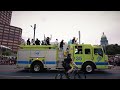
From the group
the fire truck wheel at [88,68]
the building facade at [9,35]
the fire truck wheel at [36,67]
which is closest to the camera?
the fire truck wheel at [88,68]

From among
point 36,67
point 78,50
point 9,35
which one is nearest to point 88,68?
point 78,50

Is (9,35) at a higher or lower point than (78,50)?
higher

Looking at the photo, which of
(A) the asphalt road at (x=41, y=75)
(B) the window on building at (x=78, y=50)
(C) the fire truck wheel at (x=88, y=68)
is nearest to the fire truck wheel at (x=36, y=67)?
(A) the asphalt road at (x=41, y=75)

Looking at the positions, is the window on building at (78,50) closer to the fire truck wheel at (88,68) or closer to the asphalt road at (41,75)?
the fire truck wheel at (88,68)

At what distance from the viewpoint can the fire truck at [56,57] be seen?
14.7 meters

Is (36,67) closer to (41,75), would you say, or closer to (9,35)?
(41,75)

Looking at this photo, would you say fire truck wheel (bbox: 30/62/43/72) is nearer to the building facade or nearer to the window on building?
the window on building

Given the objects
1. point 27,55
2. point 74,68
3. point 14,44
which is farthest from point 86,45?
point 14,44

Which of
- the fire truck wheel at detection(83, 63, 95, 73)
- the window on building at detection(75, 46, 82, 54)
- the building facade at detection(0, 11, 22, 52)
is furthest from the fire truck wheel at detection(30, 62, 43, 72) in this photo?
the building facade at detection(0, 11, 22, 52)

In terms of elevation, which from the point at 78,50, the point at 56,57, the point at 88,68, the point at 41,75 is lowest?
the point at 41,75

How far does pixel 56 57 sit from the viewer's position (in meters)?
15.0
